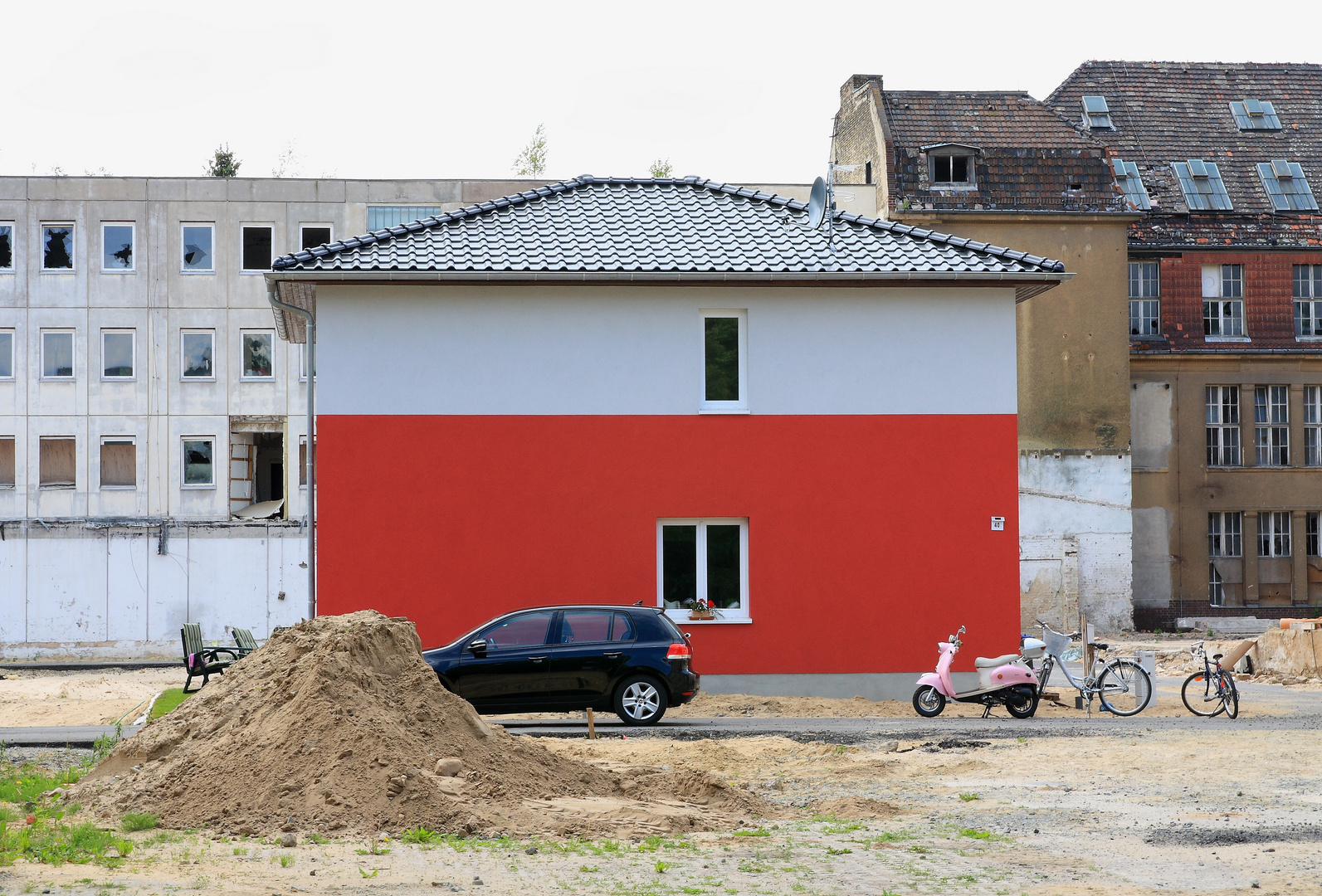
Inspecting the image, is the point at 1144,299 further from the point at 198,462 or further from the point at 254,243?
the point at 198,462

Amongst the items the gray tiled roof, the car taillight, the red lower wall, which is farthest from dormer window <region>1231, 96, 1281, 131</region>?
the car taillight

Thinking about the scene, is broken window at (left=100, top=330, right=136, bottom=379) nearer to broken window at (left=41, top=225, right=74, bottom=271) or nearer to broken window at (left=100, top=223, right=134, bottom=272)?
broken window at (left=100, top=223, right=134, bottom=272)

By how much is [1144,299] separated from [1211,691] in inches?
872

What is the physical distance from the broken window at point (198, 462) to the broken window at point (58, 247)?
274 inches

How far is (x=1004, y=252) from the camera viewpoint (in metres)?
20.2

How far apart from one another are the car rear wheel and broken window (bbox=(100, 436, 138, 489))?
1280 inches

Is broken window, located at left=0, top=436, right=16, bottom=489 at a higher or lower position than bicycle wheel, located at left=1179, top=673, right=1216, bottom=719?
higher

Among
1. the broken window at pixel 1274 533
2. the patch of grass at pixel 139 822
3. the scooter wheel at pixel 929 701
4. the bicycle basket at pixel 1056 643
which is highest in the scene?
the broken window at pixel 1274 533

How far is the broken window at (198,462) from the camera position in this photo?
146 feet

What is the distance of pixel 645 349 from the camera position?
19.6m

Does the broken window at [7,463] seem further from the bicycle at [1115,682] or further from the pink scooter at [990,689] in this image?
the bicycle at [1115,682]

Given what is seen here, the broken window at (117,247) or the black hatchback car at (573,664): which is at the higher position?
the broken window at (117,247)

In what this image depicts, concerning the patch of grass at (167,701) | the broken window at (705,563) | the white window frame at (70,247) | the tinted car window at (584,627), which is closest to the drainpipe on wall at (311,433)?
the patch of grass at (167,701)

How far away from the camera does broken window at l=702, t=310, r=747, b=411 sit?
19.8 metres
